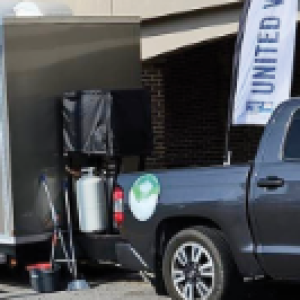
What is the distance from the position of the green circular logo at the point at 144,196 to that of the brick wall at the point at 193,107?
485 centimetres

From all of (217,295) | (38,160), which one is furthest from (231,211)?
(38,160)

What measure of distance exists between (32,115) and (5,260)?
160cm

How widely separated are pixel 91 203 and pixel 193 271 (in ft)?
6.25

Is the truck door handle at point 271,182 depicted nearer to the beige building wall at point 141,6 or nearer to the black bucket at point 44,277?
the black bucket at point 44,277

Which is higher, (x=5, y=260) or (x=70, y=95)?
(x=70, y=95)

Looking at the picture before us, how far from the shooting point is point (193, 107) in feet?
47.0

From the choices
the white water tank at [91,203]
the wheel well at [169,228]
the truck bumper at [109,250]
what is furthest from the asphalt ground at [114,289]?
the wheel well at [169,228]

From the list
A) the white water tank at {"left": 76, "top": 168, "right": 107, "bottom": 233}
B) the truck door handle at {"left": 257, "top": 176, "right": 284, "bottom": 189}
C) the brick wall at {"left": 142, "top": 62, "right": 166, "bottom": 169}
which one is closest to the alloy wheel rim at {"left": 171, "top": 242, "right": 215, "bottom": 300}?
the truck door handle at {"left": 257, "top": 176, "right": 284, "bottom": 189}

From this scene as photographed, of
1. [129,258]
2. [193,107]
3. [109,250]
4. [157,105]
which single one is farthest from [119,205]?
[193,107]

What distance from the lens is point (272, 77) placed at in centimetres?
942

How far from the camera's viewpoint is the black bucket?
31.2ft

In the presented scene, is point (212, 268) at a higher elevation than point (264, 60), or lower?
lower

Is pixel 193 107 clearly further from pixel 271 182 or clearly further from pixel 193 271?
pixel 271 182

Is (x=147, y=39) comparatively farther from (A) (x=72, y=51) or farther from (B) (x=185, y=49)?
(A) (x=72, y=51)
